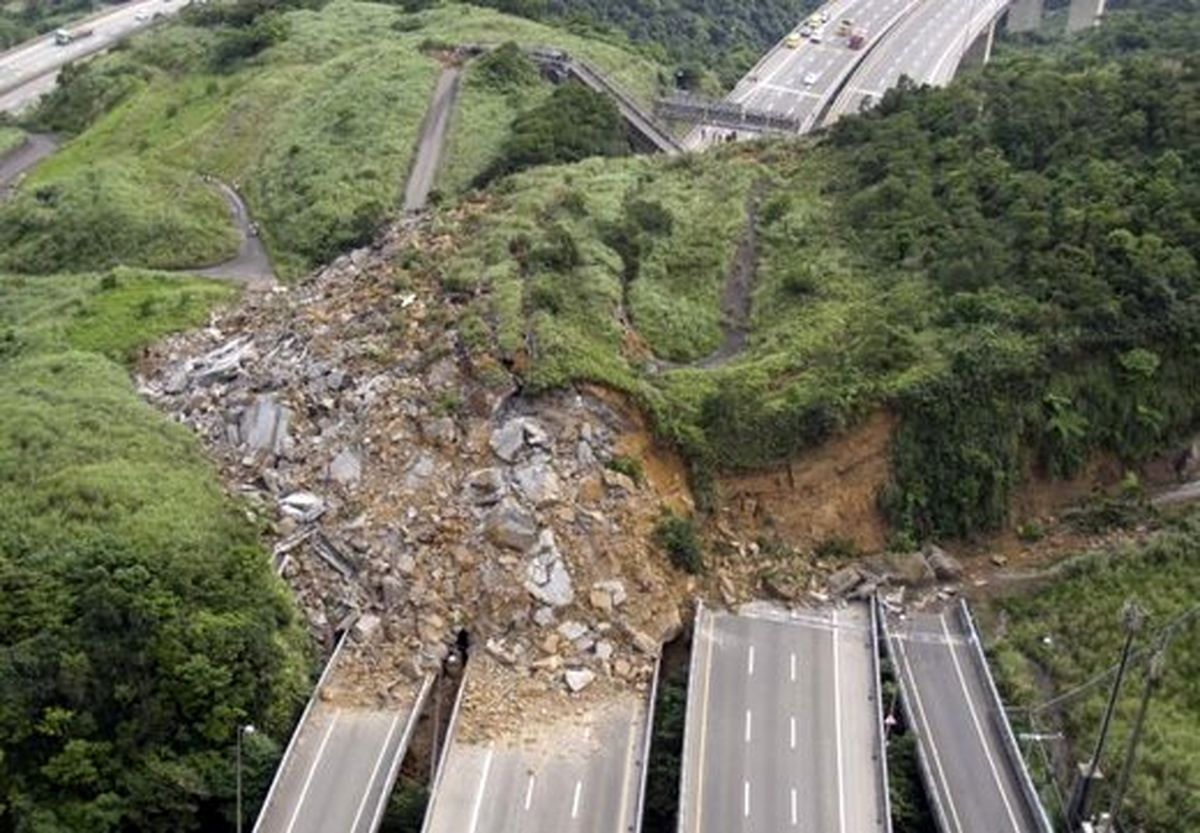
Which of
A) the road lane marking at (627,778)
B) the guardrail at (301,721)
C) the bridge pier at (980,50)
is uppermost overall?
the guardrail at (301,721)

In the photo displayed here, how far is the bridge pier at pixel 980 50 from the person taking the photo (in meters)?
134

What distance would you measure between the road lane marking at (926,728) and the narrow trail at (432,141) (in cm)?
3982

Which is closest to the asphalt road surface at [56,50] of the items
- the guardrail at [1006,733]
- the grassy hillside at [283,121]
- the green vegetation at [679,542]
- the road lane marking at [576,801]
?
the grassy hillside at [283,121]

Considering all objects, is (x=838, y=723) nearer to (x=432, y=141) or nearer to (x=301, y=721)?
(x=301, y=721)

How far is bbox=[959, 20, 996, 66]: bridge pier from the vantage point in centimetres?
13389

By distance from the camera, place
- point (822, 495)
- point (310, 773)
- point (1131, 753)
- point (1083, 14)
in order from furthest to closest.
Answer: point (1083, 14)
point (822, 495)
point (310, 773)
point (1131, 753)

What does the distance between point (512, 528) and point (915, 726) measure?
15.5 metres

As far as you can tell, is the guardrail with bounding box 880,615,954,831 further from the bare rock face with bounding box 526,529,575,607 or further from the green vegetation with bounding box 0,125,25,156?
the green vegetation with bounding box 0,125,25,156

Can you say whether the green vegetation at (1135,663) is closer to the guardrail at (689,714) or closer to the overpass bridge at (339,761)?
the guardrail at (689,714)

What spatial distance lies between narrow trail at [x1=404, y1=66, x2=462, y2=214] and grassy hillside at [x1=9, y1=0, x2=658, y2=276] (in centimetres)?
76

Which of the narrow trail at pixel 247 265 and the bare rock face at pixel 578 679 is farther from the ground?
the bare rock face at pixel 578 679

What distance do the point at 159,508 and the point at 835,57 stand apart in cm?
8953

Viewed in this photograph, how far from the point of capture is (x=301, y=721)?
155 feet

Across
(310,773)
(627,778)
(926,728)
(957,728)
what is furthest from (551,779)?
(957,728)
